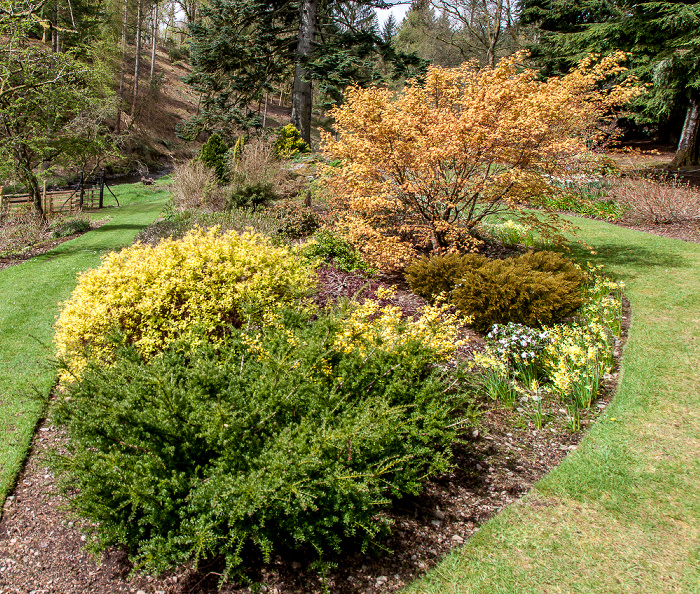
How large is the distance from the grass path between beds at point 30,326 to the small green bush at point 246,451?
87 centimetres

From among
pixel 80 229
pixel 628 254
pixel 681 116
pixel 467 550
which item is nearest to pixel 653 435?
pixel 467 550

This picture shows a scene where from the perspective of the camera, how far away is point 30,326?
5.80 metres

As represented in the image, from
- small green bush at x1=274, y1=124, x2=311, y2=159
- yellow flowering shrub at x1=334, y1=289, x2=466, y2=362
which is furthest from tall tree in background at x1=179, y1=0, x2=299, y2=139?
yellow flowering shrub at x1=334, y1=289, x2=466, y2=362

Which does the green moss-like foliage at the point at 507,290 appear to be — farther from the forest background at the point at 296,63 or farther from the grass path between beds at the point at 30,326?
the forest background at the point at 296,63

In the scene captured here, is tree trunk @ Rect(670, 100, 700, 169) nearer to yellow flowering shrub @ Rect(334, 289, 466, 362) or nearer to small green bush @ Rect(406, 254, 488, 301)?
small green bush @ Rect(406, 254, 488, 301)

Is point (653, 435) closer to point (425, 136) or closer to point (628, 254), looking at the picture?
point (425, 136)

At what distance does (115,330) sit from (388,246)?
Result: 4.01 meters

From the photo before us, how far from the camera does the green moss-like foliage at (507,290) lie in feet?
16.7

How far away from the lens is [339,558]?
259 centimetres

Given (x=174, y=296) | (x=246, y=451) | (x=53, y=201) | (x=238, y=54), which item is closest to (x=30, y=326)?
(x=174, y=296)

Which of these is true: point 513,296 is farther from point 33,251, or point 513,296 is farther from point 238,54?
point 238,54

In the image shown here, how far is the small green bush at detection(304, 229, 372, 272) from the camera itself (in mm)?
6957

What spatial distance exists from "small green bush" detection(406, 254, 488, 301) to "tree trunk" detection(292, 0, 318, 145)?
17237mm

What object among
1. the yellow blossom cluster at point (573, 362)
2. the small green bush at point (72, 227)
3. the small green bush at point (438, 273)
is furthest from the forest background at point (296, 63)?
the yellow blossom cluster at point (573, 362)
